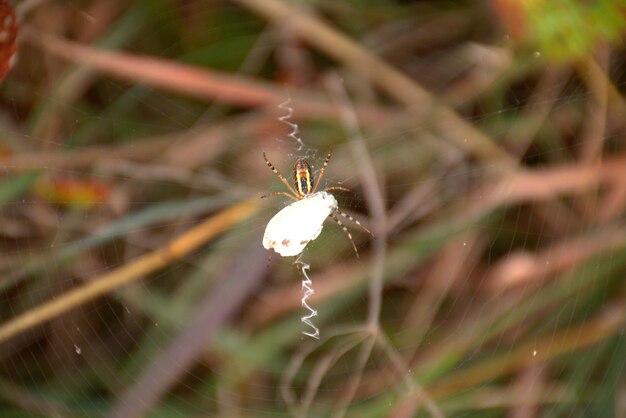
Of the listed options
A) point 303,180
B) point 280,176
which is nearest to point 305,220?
point 303,180

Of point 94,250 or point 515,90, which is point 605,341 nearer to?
point 515,90

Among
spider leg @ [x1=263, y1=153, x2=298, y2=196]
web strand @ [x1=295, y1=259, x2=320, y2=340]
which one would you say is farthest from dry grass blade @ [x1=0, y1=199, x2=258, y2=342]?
web strand @ [x1=295, y1=259, x2=320, y2=340]

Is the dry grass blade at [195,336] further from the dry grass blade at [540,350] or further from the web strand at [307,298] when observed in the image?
the dry grass blade at [540,350]

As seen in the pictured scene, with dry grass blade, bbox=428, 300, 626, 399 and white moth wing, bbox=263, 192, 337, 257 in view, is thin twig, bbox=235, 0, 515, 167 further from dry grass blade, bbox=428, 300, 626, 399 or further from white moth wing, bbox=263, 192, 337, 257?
dry grass blade, bbox=428, 300, 626, 399

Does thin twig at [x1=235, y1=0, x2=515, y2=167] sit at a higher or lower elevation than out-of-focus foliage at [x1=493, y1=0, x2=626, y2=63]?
higher

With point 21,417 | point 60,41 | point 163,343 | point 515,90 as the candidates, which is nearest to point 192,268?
point 163,343

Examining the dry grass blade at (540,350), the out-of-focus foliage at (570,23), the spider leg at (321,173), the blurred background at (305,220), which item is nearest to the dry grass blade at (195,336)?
the blurred background at (305,220)

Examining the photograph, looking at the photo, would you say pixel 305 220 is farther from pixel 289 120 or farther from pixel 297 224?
pixel 289 120
